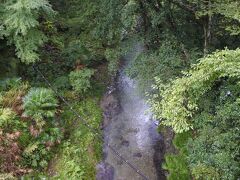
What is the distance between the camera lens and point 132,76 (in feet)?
41.2

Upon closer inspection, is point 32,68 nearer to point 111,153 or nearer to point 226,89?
point 111,153

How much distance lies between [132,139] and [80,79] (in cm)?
297

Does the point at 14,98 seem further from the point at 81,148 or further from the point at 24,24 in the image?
the point at 81,148

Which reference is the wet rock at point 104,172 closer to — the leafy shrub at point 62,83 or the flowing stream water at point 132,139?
the flowing stream water at point 132,139

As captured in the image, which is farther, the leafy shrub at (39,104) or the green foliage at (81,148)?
the leafy shrub at (39,104)

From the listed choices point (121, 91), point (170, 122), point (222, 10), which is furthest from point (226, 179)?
point (121, 91)

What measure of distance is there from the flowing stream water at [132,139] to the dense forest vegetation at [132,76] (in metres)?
0.48

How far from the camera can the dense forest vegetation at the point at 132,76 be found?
27.1 ft

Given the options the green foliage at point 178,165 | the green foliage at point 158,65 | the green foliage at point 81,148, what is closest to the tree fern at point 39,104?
the green foliage at point 81,148

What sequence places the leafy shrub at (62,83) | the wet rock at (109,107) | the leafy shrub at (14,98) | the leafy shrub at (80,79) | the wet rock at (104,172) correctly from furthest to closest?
the leafy shrub at (62,83) < the wet rock at (109,107) < the leafy shrub at (80,79) < the leafy shrub at (14,98) < the wet rock at (104,172)

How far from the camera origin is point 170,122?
8352mm

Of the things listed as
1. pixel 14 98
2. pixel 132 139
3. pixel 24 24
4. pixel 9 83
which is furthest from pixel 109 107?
pixel 24 24

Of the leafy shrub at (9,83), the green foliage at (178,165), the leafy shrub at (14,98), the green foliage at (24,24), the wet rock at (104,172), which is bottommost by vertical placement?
the wet rock at (104,172)

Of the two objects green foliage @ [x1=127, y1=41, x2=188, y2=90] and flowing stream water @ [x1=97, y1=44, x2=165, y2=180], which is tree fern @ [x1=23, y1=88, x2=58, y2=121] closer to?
flowing stream water @ [x1=97, y1=44, x2=165, y2=180]
